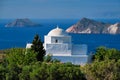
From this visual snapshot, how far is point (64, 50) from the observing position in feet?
163

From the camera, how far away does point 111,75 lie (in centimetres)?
3562

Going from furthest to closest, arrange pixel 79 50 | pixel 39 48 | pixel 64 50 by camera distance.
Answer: pixel 79 50 < pixel 64 50 < pixel 39 48

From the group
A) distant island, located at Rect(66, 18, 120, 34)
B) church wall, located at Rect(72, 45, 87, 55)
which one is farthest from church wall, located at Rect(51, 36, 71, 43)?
distant island, located at Rect(66, 18, 120, 34)

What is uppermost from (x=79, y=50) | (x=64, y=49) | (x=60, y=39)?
(x=60, y=39)

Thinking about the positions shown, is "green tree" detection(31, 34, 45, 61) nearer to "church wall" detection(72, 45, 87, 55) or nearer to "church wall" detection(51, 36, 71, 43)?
"church wall" detection(51, 36, 71, 43)

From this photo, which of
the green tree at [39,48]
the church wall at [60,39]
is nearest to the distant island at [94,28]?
the church wall at [60,39]

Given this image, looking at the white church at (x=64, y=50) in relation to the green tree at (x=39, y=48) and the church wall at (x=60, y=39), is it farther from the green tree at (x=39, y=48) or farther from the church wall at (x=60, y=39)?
the green tree at (x=39, y=48)

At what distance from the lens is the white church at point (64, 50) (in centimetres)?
4931

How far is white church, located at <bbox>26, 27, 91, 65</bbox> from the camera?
4931cm

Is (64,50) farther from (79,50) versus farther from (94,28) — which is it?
(94,28)

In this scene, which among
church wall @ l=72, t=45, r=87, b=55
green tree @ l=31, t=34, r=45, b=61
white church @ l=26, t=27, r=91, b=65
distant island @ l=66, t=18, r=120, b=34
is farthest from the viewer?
distant island @ l=66, t=18, r=120, b=34

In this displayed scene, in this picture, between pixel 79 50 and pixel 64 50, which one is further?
pixel 79 50

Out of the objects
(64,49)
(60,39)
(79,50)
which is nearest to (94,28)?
(79,50)

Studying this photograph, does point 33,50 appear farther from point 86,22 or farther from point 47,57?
point 86,22
